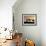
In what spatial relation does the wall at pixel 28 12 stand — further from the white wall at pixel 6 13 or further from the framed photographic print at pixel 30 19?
the white wall at pixel 6 13

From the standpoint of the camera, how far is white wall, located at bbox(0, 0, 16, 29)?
495 cm

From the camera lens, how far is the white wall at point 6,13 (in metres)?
4.95

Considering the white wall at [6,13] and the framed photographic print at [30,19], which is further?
the framed photographic print at [30,19]

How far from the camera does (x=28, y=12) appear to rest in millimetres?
6352

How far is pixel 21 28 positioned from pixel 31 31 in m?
0.54

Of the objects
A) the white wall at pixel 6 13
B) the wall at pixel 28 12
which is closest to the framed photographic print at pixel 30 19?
the wall at pixel 28 12

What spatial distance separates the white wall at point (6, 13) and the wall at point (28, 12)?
137cm

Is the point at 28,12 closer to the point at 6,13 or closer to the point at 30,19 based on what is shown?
the point at 30,19

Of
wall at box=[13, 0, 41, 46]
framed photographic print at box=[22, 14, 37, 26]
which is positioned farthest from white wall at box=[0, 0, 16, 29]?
framed photographic print at box=[22, 14, 37, 26]

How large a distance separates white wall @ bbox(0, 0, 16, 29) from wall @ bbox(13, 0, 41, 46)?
4.50ft

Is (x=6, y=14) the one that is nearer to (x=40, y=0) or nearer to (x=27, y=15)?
(x=27, y=15)

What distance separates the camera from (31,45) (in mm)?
4914

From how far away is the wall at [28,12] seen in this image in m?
6.34

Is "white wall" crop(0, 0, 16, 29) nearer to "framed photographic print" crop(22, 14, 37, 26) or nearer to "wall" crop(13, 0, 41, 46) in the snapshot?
"wall" crop(13, 0, 41, 46)
